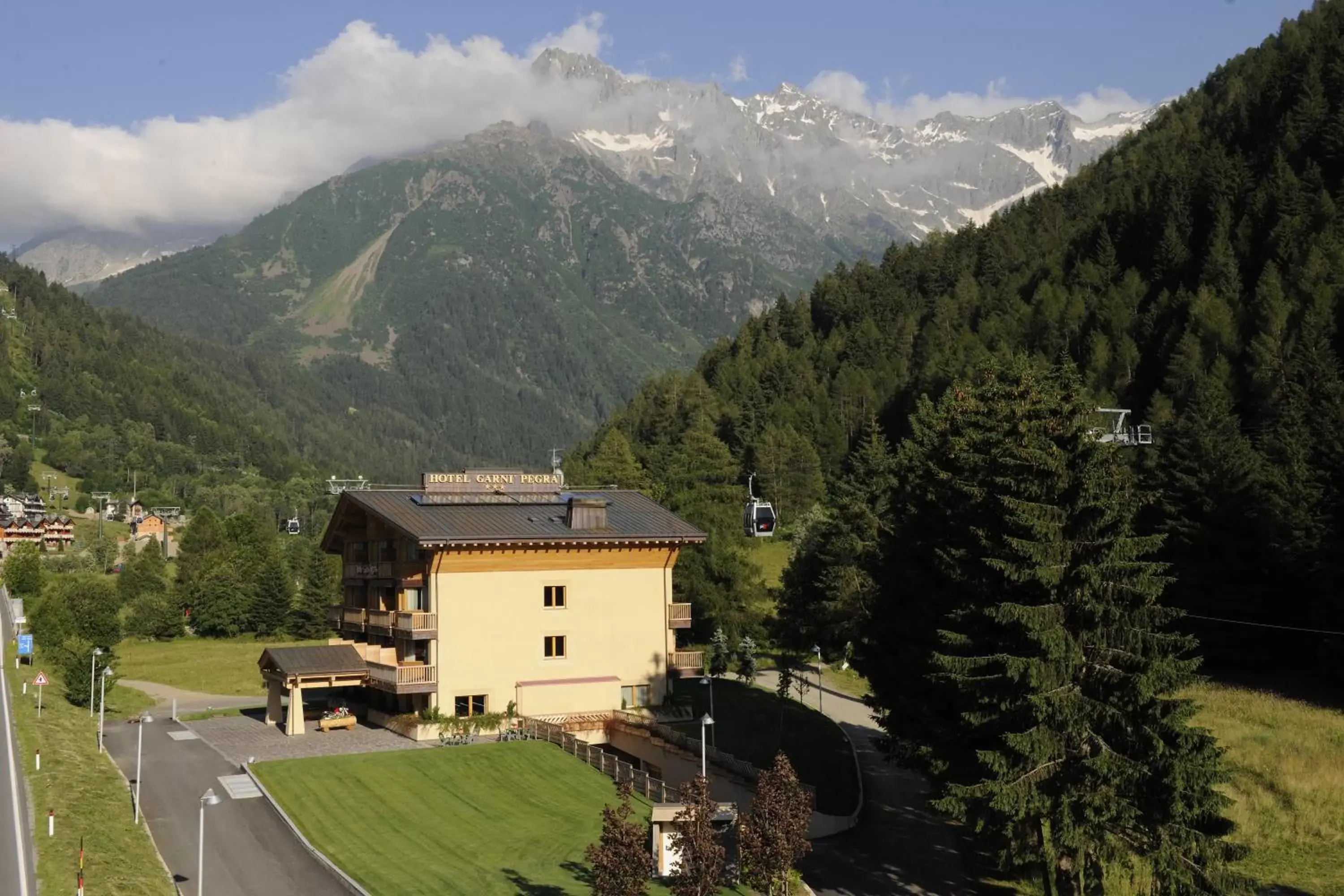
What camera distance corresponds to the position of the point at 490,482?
208 feet

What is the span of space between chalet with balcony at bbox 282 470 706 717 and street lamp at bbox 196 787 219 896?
14367mm

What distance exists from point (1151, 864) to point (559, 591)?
31221 millimetres

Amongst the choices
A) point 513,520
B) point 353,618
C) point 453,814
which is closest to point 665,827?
point 453,814

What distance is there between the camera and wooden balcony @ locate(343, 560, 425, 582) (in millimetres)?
56906

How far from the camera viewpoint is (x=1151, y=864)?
107 feet

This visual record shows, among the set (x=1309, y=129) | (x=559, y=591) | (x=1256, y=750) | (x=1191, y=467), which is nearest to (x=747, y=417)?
(x=1309, y=129)

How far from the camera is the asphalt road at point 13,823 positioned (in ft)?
101

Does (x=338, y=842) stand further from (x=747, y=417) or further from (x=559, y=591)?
(x=747, y=417)

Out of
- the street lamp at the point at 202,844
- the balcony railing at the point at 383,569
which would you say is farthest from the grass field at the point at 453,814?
the balcony railing at the point at 383,569

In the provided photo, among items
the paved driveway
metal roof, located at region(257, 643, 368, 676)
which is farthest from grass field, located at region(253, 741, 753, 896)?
metal roof, located at region(257, 643, 368, 676)

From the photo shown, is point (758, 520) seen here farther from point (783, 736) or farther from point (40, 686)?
point (40, 686)

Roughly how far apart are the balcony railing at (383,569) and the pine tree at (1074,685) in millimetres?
28910

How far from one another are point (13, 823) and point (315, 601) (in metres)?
80.8

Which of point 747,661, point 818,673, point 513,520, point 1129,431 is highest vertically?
point 1129,431
